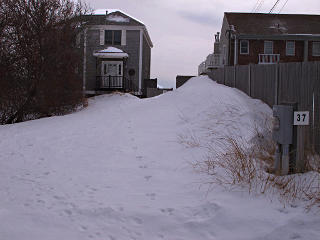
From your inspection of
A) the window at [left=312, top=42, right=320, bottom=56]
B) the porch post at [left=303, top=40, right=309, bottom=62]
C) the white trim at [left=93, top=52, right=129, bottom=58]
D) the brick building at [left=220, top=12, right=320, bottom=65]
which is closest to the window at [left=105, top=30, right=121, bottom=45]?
the white trim at [left=93, top=52, right=129, bottom=58]

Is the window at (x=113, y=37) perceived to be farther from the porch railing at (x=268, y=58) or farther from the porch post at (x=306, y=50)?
the porch post at (x=306, y=50)

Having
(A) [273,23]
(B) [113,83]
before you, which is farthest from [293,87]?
(A) [273,23]

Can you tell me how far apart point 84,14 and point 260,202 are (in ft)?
55.6

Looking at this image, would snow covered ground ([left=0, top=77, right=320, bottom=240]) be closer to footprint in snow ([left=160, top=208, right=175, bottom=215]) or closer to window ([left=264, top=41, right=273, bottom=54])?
footprint in snow ([left=160, top=208, right=175, bottom=215])

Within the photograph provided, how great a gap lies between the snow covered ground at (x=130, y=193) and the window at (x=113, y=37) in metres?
21.7

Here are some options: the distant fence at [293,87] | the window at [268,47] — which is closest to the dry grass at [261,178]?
the distant fence at [293,87]

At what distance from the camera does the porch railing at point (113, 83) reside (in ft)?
90.9

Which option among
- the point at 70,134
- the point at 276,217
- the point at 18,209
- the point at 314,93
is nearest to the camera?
the point at 276,217

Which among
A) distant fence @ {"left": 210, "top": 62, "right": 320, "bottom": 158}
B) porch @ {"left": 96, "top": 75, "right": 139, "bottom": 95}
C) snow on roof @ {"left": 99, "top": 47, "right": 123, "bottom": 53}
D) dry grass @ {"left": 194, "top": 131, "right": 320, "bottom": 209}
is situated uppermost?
snow on roof @ {"left": 99, "top": 47, "right": 123, "bottom": 53}

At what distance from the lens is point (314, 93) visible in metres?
7.35

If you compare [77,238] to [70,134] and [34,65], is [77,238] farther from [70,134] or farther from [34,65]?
[34,65]

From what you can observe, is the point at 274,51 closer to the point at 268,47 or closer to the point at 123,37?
the point at 268,47

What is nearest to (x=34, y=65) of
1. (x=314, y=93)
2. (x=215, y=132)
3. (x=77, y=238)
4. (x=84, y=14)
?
(x=84, y=14)

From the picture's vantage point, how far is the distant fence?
7246mm
